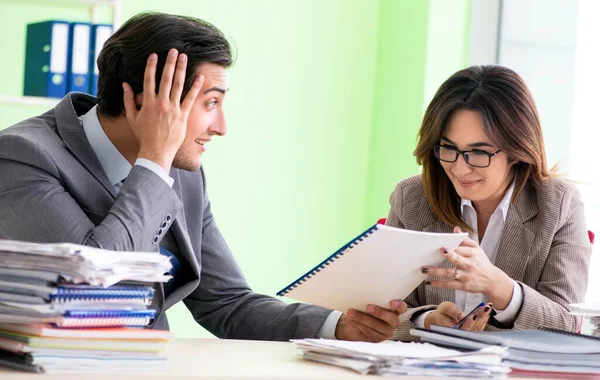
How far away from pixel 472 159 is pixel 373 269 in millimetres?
644

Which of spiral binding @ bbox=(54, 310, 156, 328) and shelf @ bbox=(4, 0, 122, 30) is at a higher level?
shelf @ bbox=(4, 0, 122, 30)

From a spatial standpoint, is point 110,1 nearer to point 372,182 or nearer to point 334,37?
point 334,37

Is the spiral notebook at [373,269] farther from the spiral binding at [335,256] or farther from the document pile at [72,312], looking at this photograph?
the document pile at [72,312]

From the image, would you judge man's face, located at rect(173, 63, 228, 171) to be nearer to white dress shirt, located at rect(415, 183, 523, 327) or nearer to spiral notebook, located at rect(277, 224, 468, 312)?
spiral notebook, located at rect(277, 224, 468, 312)

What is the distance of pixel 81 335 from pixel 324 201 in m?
3.26

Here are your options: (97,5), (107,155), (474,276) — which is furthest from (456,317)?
(97,5)

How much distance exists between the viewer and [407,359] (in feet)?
4.38

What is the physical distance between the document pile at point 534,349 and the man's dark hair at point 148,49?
0.87 metres

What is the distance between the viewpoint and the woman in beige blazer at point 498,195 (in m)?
2.22

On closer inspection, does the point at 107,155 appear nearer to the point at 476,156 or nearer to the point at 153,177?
the point at 153,177

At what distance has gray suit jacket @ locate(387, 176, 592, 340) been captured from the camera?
218 cm

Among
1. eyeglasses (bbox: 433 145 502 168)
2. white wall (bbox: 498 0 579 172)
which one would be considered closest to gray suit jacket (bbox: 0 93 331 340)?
eyeglasses (bbox: 433 145 502 168)

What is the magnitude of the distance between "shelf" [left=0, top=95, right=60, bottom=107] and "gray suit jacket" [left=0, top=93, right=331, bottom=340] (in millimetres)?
1452

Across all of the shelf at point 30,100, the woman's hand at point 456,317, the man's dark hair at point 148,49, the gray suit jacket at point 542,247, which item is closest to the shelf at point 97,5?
the shelf at point 30,100
